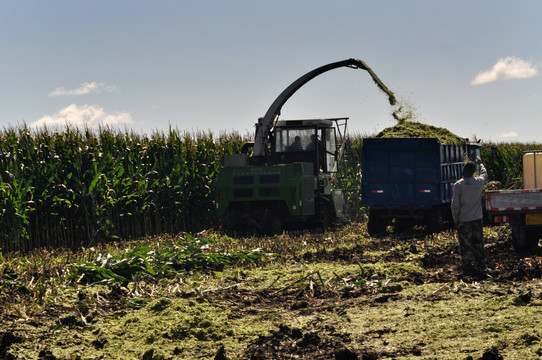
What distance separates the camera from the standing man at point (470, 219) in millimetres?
10539

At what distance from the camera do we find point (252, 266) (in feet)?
39.1

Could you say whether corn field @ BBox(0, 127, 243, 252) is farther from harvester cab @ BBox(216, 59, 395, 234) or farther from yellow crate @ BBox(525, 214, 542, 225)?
yellow crate @ BBox(525, 214, 542, 225)

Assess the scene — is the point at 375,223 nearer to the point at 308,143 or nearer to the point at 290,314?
the point at 308,143

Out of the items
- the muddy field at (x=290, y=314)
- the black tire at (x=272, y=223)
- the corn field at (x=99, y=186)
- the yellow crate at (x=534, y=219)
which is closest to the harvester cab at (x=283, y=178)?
the black tire at (x=272, y=223)

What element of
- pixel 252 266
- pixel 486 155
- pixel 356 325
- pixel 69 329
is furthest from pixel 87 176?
pixel 486 155

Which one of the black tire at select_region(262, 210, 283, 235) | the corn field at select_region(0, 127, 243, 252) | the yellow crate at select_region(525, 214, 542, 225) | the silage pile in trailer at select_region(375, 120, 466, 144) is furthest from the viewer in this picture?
the silage pile in trailer at select_region(375, 120, 466, 144)

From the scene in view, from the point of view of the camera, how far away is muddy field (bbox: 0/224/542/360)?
6641mm

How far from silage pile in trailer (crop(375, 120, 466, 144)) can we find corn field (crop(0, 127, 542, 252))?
3.82ft

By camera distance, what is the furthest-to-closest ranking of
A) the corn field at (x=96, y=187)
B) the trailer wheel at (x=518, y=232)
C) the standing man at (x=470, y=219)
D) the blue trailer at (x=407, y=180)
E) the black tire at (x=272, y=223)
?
1. the black tire at (x=272, y=223)
2. the blue trailer at (x=407, y=180)
3. the corn field at (x=96, y=187)
4. the trailer wheel at (x=518, y=232)
5. the standing man at (x=470, y=219)

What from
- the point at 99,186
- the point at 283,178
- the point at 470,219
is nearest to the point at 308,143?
the point at 283,178

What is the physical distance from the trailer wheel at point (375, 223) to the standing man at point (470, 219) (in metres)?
6.85

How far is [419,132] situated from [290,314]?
10.8 m

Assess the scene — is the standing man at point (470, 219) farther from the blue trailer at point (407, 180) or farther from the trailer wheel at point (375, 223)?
the trailer wheel at point (375, 223)

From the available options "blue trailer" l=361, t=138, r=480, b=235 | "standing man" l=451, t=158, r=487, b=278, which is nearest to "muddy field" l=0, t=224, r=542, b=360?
"standing man" l=451, t=158, r=487, b=278
